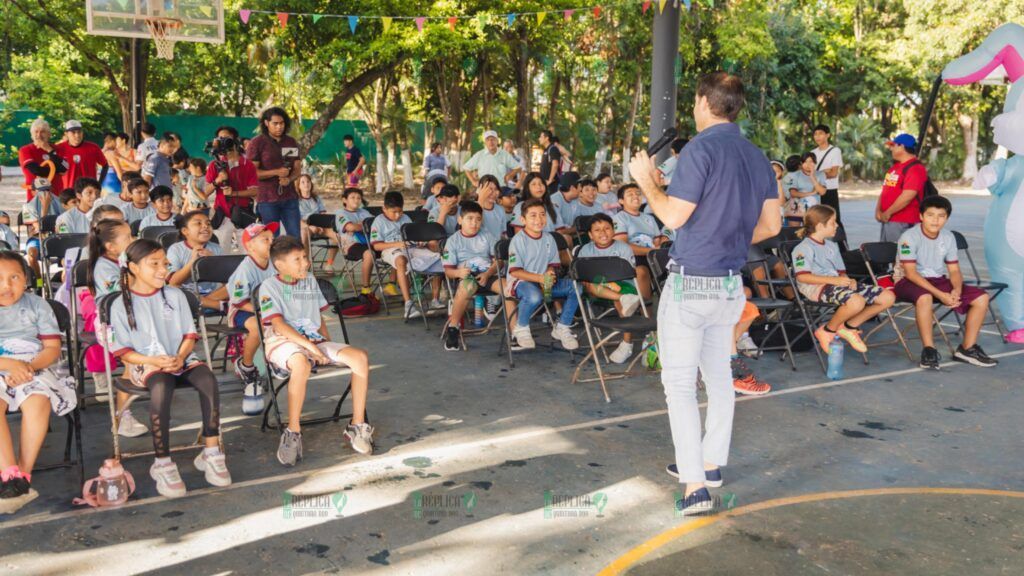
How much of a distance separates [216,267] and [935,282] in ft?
17.2

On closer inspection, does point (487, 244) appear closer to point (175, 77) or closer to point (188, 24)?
point (188, 24)

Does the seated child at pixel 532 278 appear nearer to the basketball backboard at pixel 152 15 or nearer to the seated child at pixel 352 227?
the seated child at pixel 352 227

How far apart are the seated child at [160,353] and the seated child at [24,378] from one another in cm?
28

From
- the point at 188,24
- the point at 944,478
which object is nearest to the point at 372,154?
the point at 188,24

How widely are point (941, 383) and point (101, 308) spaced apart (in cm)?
521

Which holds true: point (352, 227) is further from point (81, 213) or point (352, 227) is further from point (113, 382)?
point (113, 382)

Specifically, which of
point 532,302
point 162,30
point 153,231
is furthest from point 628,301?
point 162,30

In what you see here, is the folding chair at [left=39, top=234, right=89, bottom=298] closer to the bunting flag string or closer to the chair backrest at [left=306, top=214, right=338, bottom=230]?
the chair backrest at [left=306, top=214, right=338, bottom=230]

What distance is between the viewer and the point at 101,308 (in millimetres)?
4070

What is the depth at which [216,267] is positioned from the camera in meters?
5.64

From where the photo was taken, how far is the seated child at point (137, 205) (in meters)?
7.69

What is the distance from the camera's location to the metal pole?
10039 millimetres

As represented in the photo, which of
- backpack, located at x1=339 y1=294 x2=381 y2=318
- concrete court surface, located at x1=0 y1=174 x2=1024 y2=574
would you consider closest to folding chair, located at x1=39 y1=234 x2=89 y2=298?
concrete court surface, located at x1=0 y1=174 x2=1024 y2=574

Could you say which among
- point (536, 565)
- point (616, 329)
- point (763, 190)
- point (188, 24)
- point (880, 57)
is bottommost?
point (536, 565)
